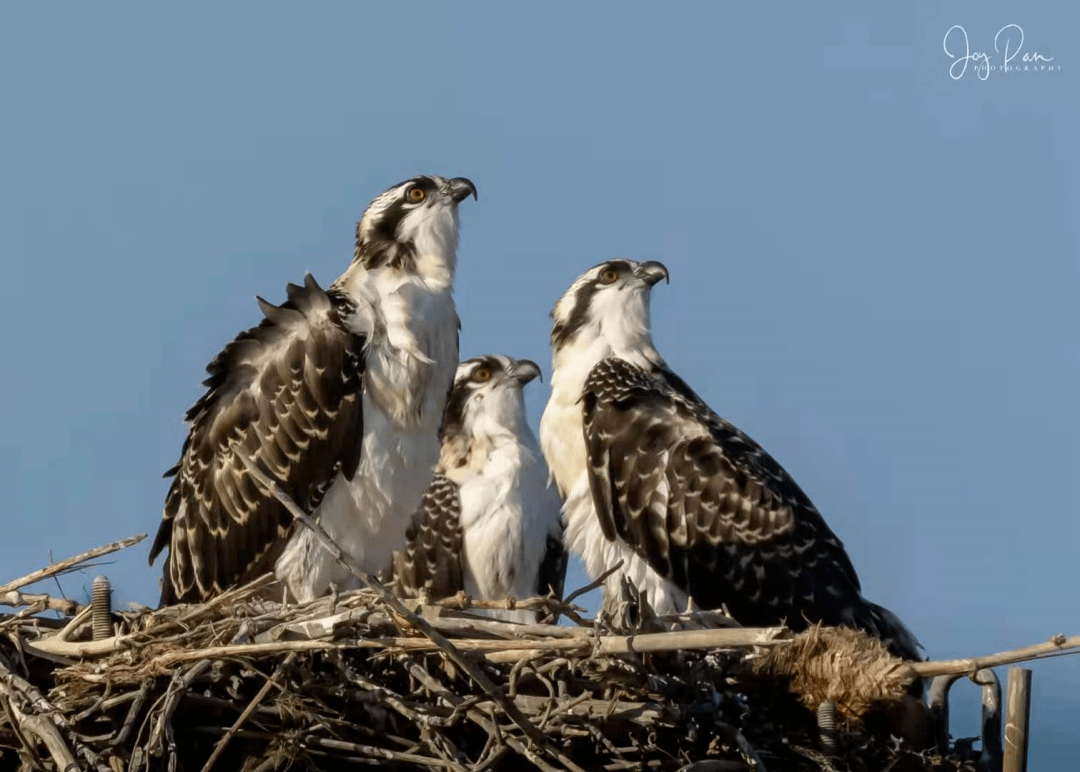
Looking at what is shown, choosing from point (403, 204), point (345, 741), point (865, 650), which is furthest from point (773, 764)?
point (403, 204)

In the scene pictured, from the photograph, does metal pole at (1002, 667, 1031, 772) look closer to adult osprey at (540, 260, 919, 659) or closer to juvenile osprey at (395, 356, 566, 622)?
adult osprey at (540, 260, 919, 659)

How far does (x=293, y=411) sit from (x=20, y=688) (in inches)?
98.5

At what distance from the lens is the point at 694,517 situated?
884 centimetres

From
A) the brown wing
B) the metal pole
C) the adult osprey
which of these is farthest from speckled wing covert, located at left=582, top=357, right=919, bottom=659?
the metal pole

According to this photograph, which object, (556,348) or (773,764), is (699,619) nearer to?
(773,764)

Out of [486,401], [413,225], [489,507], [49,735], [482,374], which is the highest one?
[413,225]

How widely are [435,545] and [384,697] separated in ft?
13.9

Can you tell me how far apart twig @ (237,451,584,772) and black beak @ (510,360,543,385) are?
15.6ft

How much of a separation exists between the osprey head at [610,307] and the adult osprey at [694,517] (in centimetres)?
37

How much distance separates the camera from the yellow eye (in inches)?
421

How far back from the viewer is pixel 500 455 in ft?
34.5

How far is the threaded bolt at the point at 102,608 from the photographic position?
21.7 ft

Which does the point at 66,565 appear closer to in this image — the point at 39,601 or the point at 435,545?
the point at 39,601

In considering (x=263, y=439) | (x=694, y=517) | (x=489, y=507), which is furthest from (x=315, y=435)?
(x=489, y=507)
